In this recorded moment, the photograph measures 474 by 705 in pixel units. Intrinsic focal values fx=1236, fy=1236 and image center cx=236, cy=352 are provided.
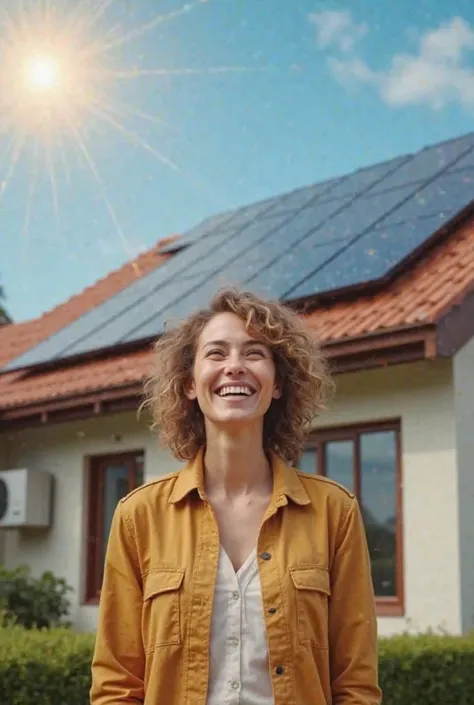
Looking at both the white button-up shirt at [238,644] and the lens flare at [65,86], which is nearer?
the white button-up shirt at [238,644]

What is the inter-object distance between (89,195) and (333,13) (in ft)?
62.1

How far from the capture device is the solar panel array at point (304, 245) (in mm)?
10570

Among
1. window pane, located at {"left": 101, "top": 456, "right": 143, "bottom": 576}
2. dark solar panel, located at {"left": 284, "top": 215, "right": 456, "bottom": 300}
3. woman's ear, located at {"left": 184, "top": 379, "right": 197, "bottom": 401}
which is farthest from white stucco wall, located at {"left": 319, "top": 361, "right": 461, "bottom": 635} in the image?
woman's ear, located at {"left": 184, "top": 379, "right": 197, "bottom": 401}

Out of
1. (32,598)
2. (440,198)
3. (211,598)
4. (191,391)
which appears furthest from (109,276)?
(211,598)

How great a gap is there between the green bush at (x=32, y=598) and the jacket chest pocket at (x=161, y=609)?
28.0 feet

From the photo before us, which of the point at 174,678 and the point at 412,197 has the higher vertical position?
the point at 412,197

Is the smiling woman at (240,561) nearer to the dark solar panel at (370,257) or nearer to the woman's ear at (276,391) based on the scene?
the woman's ear at (276,391)

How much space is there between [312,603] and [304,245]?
9054 mm

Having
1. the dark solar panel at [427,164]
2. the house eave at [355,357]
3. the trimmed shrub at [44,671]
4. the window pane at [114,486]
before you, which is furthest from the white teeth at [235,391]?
the dark solar panel at [427,164]

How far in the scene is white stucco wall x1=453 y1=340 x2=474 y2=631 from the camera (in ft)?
28.4

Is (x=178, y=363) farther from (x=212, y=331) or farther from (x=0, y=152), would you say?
(x=0, y=152)

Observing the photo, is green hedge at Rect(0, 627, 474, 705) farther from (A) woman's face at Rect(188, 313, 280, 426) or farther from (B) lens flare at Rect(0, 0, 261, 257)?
(B) lens flare at Rect(0, 0, 261, 257)

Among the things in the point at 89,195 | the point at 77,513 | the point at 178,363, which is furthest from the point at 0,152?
the point at 178,363

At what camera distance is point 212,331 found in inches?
127
